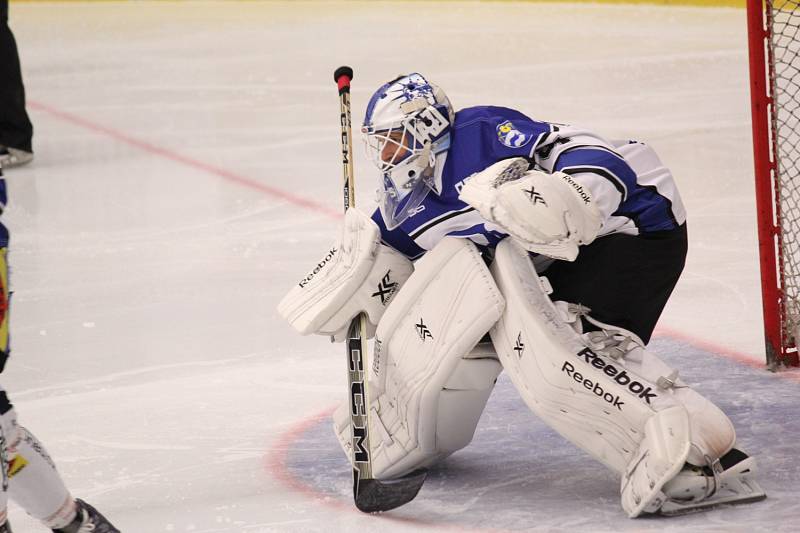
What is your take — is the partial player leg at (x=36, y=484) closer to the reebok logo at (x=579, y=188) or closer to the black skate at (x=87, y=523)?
the black skate at (x=87, y=523)

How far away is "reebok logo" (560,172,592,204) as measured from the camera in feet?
9.36

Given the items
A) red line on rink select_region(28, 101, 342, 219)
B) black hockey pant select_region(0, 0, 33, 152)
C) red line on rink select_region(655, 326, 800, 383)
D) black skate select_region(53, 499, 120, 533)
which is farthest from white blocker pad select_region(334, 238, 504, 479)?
black hockey pant select_region(0, 0, 33, 152)

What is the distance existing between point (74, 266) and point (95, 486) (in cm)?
216

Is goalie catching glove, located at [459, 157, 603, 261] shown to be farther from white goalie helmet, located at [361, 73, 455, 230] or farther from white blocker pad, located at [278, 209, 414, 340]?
white blocker pad, located at [278, 209, 414, 340]

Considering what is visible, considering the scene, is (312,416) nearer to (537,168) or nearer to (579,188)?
(537,168)

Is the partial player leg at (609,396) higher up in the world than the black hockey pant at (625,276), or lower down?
lower down

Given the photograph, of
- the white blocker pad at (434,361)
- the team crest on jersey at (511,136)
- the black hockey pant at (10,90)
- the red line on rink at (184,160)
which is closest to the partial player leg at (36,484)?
the white blocker pad at (434,361)

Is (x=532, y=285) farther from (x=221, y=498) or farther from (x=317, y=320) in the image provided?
(x=221, y=498)

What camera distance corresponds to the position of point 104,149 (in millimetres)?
7555

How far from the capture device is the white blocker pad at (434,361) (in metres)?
3.01

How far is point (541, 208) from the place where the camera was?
2785 mm

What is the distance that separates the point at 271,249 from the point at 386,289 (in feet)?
7.25

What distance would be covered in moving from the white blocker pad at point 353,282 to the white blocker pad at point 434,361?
9cm

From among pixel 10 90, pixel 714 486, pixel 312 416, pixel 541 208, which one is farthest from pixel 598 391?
pixel 10 90
